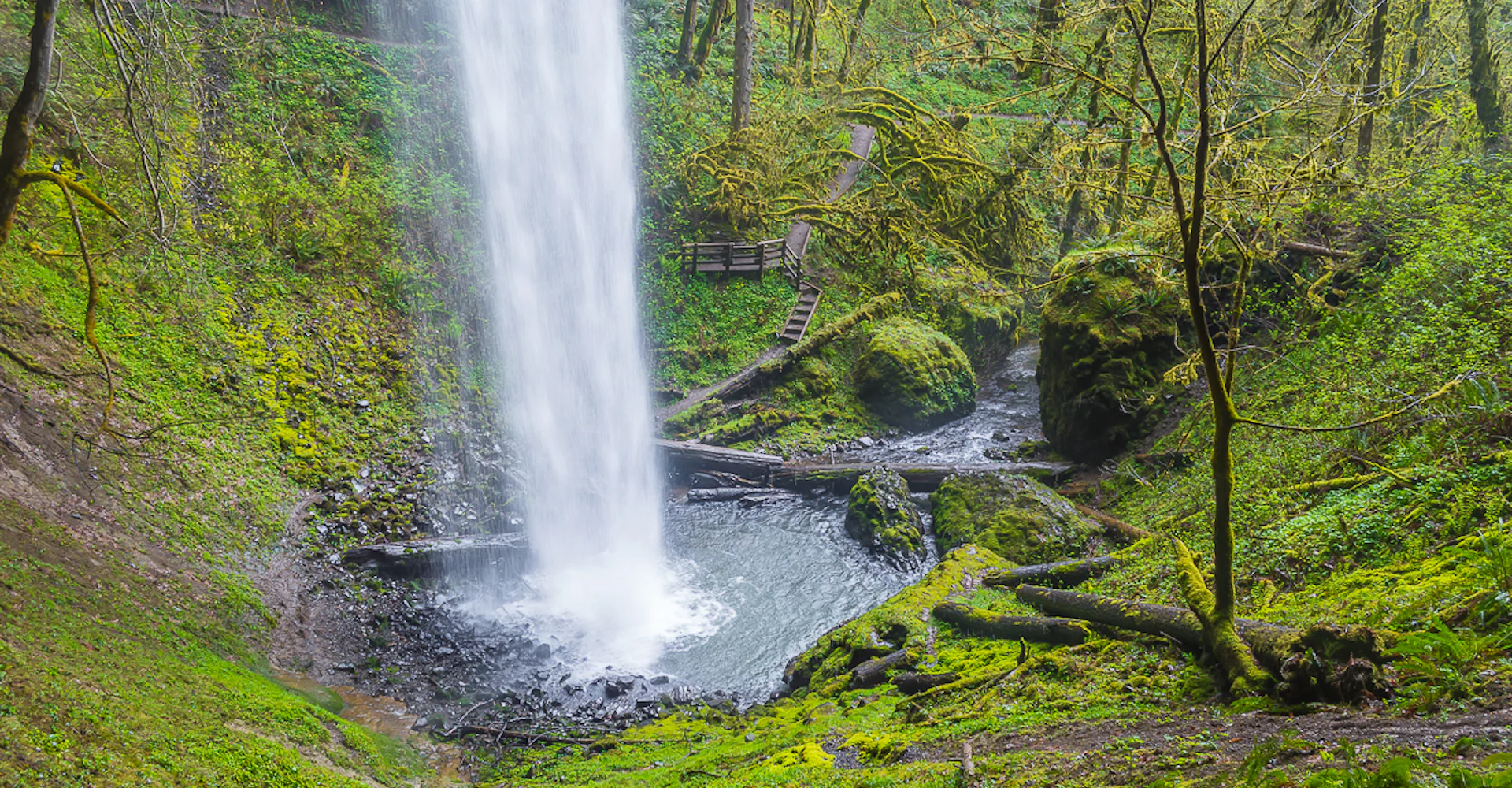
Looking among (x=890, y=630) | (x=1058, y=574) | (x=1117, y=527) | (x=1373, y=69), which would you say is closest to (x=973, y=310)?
(x=1373, y=69)

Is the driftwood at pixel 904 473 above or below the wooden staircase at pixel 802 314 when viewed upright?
below

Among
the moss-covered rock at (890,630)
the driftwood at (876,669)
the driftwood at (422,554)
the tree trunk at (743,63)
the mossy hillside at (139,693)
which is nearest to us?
the mossy hillside at (139,693)

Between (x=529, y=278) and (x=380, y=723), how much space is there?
10.2 metres

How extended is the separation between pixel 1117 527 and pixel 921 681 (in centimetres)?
465

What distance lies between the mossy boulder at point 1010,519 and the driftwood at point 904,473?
0.80m

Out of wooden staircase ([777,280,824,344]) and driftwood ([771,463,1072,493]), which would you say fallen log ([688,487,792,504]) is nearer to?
driftwood ([771,463,1072,493])

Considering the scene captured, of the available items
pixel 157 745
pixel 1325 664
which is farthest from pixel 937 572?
pixel 157 745

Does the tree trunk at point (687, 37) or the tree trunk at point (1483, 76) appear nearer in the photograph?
the tree trunk at point (1483, 76)

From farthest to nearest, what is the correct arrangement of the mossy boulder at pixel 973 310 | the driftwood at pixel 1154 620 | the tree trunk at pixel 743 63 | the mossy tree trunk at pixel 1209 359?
the mossy boulder at pixel 973 310
the tree trunk at pixel 743 63
the driftwood at pixel 1154 620
the mossy tree trunk at pixel 1209 359

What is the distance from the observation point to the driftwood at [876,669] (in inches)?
287

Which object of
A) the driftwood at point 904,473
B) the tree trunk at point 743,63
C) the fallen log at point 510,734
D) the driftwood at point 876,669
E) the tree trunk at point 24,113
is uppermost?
the tree trunk at point 743,63

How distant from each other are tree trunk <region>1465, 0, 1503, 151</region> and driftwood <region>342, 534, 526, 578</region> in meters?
15.8

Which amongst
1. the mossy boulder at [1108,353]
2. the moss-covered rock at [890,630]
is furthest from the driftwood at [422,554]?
the mossy boulder at [1108,353]

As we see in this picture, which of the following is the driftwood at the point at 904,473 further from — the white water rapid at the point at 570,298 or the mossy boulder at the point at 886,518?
the white water rapid at the point at 570,298
